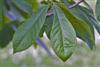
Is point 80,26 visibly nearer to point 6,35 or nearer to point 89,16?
point 89,16

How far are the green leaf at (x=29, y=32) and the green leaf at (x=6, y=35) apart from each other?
522 mm

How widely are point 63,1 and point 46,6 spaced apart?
7 cm

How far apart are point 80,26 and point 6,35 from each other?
57 centimetres

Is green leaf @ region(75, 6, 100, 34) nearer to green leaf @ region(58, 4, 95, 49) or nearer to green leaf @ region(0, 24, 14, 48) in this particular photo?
green leaf @ region(58, 4, 95, 49)

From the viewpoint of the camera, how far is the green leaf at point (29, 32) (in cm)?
84

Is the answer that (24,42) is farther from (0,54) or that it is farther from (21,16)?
(0,54)

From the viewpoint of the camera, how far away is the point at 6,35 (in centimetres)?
139

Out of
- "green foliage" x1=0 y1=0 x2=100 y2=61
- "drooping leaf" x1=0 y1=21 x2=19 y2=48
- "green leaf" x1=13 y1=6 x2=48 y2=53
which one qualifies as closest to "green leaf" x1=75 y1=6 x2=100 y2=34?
"green foliage" x1=0 y1=0 x2=100 y2=61

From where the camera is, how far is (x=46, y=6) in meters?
0.90

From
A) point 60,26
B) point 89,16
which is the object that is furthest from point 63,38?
point 89,16

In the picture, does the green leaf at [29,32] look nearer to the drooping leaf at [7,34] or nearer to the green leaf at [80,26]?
the green leaf at [80,26]

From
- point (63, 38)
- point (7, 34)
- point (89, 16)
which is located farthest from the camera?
point (7, 34)

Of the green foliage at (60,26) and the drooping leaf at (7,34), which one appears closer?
the green foliage at (60,26)

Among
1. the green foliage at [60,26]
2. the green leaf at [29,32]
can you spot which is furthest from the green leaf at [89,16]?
the green leaf at [29,32]
